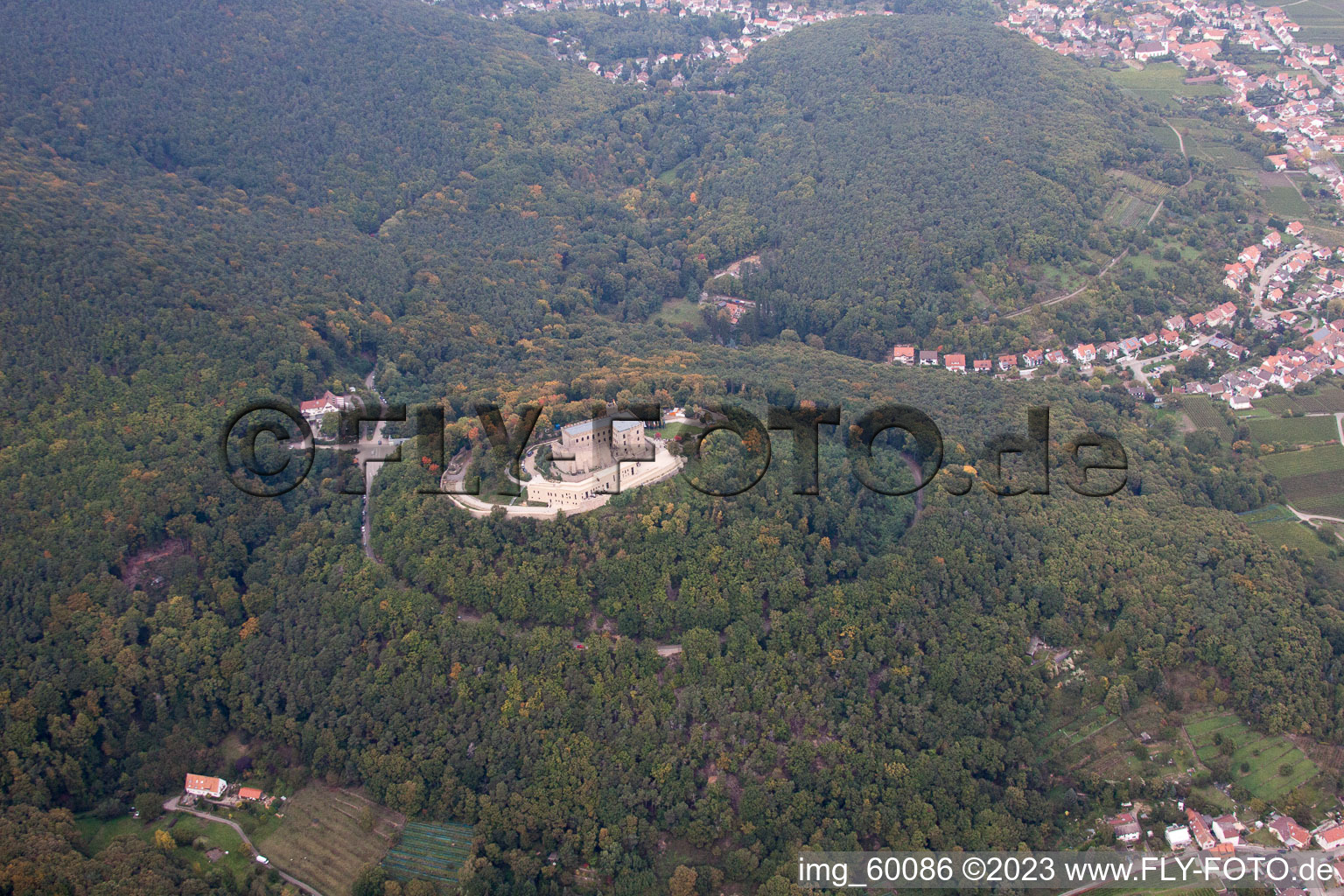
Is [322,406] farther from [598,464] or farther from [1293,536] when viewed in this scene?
[1293,536]

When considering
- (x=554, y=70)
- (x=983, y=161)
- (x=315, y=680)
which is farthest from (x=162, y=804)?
(x=554, y=70)

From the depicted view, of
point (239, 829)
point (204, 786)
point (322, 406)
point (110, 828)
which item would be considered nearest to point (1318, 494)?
point (322, 406)

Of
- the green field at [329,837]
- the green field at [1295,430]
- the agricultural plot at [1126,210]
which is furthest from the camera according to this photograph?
the agricultural plot at [1126,210]

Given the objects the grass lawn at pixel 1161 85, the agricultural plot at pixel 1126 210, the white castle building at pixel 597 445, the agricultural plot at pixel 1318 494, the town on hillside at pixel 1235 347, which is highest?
the grass lawn at pixel 1161 85

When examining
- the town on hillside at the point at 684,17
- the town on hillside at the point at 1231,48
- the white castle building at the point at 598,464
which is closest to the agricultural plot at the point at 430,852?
the white castle building at the point at 598,464

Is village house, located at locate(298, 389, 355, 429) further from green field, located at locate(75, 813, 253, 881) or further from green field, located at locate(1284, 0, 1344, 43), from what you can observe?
green field, located at locate(1284, 0, 1344, 43)

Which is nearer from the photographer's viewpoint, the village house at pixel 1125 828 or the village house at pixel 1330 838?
the village house at pixel 1330 838

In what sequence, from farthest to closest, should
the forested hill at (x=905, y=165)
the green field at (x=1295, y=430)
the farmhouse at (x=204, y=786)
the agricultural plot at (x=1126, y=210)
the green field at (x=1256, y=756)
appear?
the agricultural plot at (x=1126, y=210)
the forested hill at (x=905, y=165)
the green field at (x=1295, y=430)
the farmhouse at (x=204, y=786)
the green field at (x=1256, y=756)

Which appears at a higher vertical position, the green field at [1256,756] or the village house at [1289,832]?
the green field at [1256,756]

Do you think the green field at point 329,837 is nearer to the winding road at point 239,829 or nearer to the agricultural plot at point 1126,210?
the winding road at point 239,829
